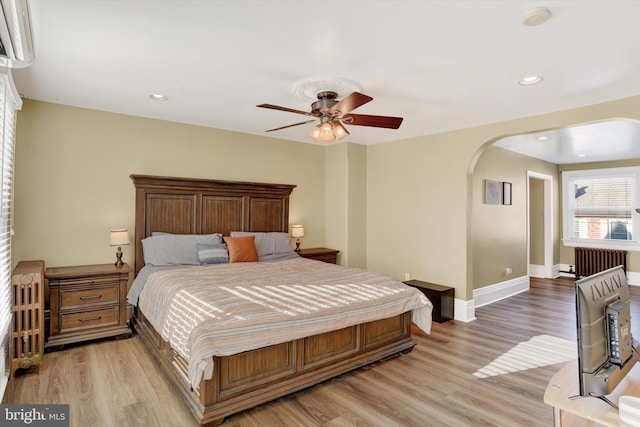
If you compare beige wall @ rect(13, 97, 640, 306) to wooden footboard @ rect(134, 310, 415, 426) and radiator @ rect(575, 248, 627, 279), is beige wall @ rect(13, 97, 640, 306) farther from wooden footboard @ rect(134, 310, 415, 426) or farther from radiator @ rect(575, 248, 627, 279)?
radiator @ rect(575, 248, 627, 279)

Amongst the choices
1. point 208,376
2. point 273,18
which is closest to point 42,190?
point 208,376

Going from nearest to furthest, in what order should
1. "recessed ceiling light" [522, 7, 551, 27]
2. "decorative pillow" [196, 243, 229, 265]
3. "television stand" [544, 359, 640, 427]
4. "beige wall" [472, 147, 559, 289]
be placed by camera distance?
"television stand" [544, 359, 640, 427], "recessed ceiling light" [522, 7, 551, 27], "decorative pillow" [196, 243, 229, 265], "beige wall" [472, 147, 559, 289]

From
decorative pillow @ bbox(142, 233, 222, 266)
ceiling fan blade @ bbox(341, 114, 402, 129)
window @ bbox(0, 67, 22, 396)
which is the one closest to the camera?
window @ bbox(0, 67, 22, 396)

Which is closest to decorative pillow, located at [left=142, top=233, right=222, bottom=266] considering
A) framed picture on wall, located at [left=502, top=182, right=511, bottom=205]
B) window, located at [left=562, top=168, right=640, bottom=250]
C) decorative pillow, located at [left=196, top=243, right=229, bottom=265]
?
decorative pillow, located at [left=196, top=243, right=229, bottom=265]

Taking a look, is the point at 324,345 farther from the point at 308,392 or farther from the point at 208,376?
the point at 208,376

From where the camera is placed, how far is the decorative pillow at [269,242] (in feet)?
15.4

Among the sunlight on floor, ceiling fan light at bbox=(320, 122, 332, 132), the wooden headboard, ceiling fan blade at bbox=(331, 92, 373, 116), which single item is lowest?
the sunlight on floor

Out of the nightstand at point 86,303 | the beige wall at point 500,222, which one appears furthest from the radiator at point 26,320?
the beige wall at point 500,222

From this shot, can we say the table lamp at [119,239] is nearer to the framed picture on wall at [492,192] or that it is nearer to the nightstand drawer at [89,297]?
the nightstand drawer at [89,297]

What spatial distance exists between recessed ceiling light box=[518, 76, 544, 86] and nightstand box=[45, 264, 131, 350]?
4.22 metres

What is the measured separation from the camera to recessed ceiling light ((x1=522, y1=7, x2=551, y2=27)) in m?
1.94

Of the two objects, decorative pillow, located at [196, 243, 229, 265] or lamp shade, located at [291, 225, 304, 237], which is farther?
lamp shade, located at [291, 225, 304, 237]

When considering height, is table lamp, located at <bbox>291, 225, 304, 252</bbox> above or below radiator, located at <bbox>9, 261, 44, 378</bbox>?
above

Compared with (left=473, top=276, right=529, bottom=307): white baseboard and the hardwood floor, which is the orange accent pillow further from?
(left=473, top=276, right=529, bottom=307): white baseboard
